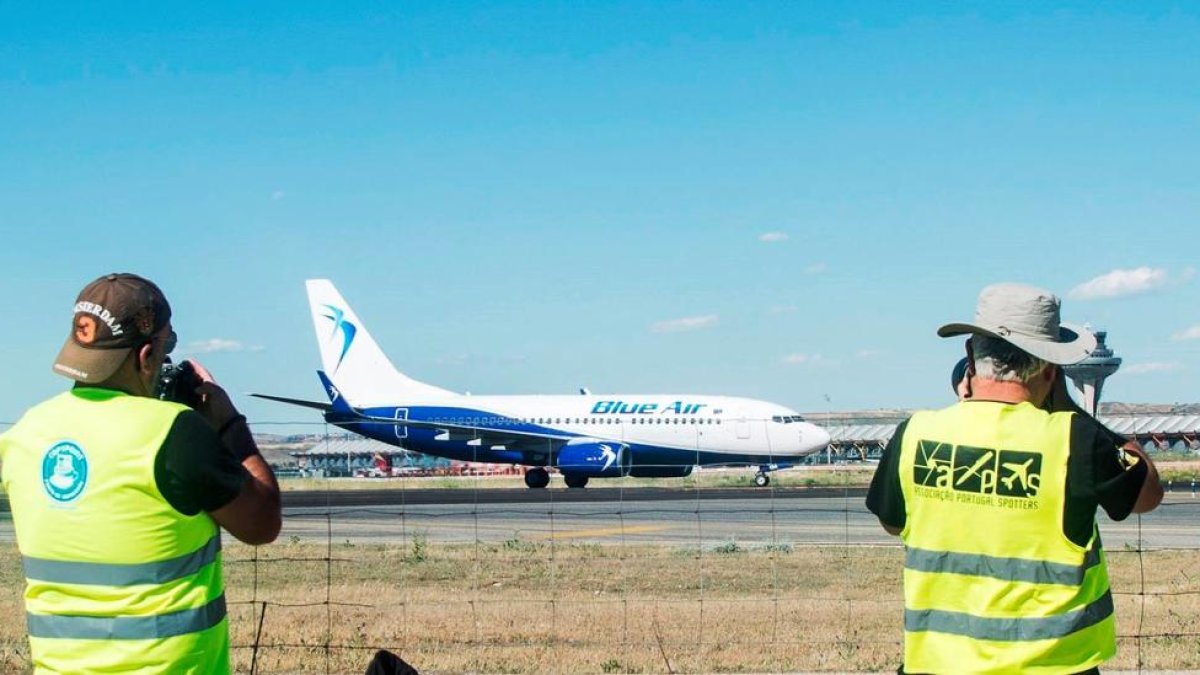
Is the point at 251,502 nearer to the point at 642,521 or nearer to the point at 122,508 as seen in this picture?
the point at 122,508

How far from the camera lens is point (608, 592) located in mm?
15094

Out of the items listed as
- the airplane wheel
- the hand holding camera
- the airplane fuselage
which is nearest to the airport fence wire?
the hand holding camera

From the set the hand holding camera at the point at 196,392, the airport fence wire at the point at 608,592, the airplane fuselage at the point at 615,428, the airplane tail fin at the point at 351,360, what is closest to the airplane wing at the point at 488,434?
the airplane fuselage at the point at 615,428

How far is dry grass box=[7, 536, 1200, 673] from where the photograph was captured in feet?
31.5

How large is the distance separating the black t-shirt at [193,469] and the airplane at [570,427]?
1412 inches

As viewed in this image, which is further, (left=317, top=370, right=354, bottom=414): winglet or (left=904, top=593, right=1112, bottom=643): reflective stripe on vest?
(left=317, top=370, right=354, bottom=414): winglet

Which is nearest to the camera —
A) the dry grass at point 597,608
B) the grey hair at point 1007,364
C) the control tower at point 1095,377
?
the grey hair at point 1007,364

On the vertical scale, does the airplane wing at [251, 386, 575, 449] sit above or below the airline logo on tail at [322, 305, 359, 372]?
below

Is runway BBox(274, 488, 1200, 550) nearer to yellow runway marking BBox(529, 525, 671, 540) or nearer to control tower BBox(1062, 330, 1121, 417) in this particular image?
yellow runway marking BBox(529, 525, 671, 540)

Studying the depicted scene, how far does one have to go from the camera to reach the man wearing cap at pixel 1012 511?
11.8 ft

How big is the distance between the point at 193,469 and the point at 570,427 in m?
41.6

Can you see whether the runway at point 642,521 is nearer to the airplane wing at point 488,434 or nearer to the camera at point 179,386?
the airplane wing at point 488,434

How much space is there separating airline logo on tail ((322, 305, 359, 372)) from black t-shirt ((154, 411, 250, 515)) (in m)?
47.9

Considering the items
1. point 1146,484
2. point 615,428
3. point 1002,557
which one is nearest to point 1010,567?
point 1002,557
